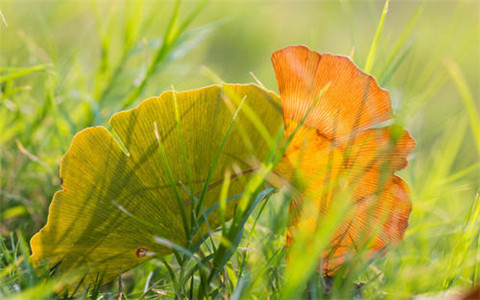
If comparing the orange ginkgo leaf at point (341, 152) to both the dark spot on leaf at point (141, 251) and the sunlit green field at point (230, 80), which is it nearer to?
the sunlit green field at point (230, 80)

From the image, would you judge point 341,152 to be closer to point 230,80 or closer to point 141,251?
point 141,251

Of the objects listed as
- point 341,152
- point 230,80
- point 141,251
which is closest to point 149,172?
point 141,251

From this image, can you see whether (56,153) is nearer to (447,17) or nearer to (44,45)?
(44,45)

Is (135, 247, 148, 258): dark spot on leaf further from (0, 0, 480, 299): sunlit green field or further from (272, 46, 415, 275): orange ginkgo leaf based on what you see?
(272, 46, 415, 275): orange ginkgo leaf

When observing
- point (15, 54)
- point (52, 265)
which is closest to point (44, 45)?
point (15, 54)

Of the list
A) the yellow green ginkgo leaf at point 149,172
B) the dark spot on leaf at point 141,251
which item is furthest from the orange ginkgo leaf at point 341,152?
the dark spot on leaf at point 141,251

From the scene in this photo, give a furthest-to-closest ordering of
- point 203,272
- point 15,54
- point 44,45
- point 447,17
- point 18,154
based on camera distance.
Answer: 1. point 447,17
2. point 44,45
3. point 15,54
4. point 18,154
5. point 203,272

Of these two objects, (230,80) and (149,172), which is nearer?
(149,172)
